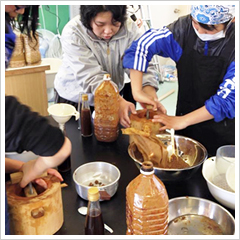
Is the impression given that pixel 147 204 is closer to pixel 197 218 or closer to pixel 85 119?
pixel 197 218

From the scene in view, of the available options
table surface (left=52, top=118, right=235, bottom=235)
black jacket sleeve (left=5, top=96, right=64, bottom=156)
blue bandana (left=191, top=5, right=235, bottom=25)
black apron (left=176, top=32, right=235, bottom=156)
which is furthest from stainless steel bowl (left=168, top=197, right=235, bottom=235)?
blue bandana (left=191, top=5, right=235, bottom=25)

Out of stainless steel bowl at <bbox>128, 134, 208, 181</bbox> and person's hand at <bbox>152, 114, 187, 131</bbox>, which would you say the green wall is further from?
stainless steel bowl at <bbox>128, 134, 208, 181</bbox>

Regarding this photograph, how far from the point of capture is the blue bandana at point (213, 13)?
3.75 feet

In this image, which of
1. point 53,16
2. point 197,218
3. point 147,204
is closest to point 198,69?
point 197,218

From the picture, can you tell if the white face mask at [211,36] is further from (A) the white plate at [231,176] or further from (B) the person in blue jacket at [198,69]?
(A) the white plate at [231,176]

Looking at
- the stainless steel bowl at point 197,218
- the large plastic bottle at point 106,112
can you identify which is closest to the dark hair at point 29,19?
the large plastic bottle at point 106,112

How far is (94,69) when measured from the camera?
1509 millimetres

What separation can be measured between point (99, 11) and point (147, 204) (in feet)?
3.25

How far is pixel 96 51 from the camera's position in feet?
5.15

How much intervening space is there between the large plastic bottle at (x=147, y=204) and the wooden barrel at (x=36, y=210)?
0.66 ft

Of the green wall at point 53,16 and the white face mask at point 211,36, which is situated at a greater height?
Answer: the green wall at point 53,16

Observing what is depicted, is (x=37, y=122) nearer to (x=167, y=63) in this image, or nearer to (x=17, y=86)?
(x=17, y=86)

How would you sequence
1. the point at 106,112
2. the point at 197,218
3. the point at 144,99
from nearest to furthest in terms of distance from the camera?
the point at 197,218 → the point at 106,112 → the point at 144,99

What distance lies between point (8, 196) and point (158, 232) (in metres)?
0.40
